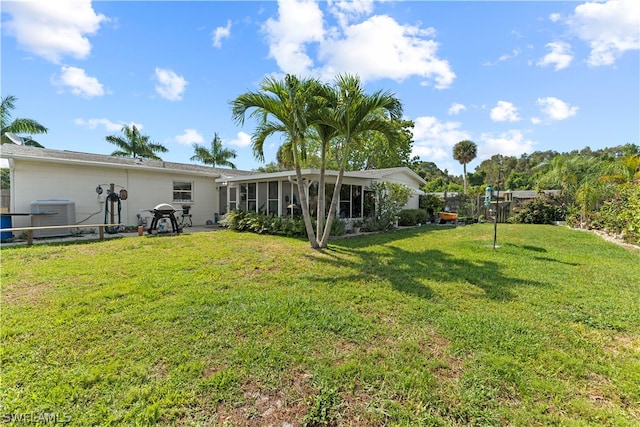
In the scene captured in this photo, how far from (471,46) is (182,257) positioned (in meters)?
10.8

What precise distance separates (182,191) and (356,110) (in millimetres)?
10776

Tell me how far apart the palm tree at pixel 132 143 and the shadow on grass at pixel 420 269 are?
23.1 m

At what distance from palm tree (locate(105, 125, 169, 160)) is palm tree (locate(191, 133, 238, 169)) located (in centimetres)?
426

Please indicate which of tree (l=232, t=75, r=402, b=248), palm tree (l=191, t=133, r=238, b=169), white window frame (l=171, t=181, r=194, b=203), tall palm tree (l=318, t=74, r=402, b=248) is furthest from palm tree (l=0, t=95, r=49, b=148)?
tall palm tree (l=318, t=74, r=402, b=248)

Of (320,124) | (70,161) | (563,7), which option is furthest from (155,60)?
(563,7)

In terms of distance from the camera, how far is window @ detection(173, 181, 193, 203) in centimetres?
1432

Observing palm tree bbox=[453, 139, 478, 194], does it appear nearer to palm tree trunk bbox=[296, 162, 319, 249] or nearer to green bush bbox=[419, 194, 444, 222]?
green bush bbox=[419, 194, 444, 222]

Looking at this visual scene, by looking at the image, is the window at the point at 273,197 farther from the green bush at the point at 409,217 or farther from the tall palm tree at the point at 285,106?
the green bush at the point at 409,217

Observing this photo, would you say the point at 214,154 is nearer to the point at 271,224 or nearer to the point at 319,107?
the point at 271,224

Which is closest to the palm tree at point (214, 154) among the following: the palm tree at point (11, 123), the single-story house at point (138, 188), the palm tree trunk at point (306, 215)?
the palm tree at point (11, 123)

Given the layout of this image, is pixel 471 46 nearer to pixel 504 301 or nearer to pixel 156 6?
pixel 504 301

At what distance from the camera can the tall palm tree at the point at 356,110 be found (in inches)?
288

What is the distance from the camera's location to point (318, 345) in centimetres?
307

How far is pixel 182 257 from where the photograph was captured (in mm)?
6863
